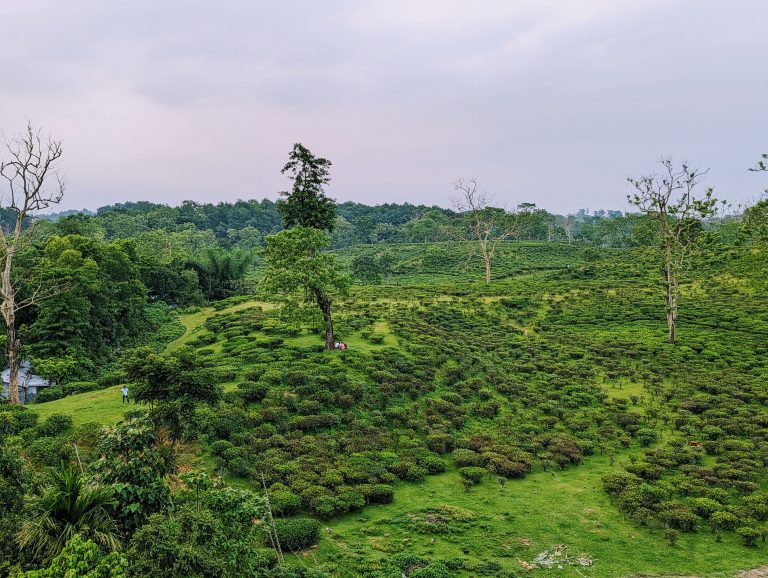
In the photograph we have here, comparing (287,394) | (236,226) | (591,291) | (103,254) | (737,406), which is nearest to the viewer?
(287,394)

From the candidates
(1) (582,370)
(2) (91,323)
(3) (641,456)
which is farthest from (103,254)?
(3) (641,456)

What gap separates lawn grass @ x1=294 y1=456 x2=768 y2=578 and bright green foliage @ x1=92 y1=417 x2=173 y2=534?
15.8 ft

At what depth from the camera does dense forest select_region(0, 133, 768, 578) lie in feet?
31.9

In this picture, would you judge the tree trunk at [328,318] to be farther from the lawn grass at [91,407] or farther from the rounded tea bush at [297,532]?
the rounded tea bush at [297,532]

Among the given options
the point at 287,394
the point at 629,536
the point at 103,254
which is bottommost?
the point at 629,536

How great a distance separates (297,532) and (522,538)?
621cm

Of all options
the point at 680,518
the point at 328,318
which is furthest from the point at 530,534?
the point at 328,318

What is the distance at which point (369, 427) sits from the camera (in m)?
20.9

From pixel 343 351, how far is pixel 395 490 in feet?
37.2

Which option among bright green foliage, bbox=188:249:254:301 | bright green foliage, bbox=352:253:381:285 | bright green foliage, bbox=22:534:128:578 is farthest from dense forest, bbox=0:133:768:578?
bright green foliage, bbox=352:253:381:285

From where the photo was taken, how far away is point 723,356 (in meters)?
31.7

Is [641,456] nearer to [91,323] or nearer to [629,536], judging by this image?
[629,536]

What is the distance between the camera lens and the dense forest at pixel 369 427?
9.72 meters

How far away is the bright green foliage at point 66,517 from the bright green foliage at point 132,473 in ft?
0.80
